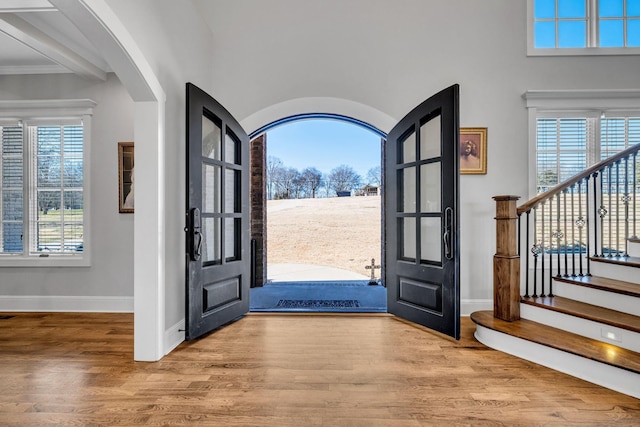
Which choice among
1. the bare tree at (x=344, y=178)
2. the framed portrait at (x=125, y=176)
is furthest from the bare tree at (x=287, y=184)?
the framed portrait at (x=125, y=176)

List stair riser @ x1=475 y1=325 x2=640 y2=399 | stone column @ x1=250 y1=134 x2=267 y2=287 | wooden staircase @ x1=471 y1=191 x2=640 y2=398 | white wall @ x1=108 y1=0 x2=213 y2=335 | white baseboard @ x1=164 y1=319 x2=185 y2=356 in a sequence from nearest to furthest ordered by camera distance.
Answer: stair riser @ x1=475 y1=325 x2=640 y2=399, wooden staircase @ x1=471 y1=191 x2=640 y2=398, white wall @ x1=108 y1=0 x2=213 y2=335, white baseboard @ x1=164 y1=319 x2=185 y2=356, stone column @ x1=250 y1=134 x2=267 y2=287

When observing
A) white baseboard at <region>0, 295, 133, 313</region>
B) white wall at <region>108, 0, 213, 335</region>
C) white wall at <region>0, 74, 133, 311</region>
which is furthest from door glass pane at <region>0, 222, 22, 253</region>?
white wall at <region>108, 0, 213, 335</region>

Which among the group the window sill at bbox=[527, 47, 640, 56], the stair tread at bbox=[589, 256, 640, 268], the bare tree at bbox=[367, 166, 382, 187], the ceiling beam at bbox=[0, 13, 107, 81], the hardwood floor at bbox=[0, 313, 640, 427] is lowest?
the hardwood floor at bbox=[0, 313, 640, 427]

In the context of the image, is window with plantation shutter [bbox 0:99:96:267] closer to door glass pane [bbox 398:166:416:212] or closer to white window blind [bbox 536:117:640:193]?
door glass pane [bbox 398:166:416:212]

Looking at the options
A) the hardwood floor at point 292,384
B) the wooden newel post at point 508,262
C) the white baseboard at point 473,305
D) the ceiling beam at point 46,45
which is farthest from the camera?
the white baseboard at point 473,305

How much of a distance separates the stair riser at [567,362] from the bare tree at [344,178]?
209 inches

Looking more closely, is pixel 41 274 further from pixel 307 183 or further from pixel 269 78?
pixel 307 183

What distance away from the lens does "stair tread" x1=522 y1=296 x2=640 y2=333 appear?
A: 7.41 feet

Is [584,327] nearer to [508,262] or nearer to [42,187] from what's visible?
[508,262]

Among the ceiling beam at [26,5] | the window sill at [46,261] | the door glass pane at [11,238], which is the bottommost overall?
the window sill at [46,261]

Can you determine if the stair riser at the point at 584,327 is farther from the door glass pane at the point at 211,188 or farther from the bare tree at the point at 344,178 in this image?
the bare tree at the point at 344,178

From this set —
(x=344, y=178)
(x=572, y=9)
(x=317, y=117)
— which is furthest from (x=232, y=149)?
(x=344, y=178)

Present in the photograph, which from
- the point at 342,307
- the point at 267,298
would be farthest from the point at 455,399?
the point at 267,298

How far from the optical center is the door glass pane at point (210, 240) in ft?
9.44
